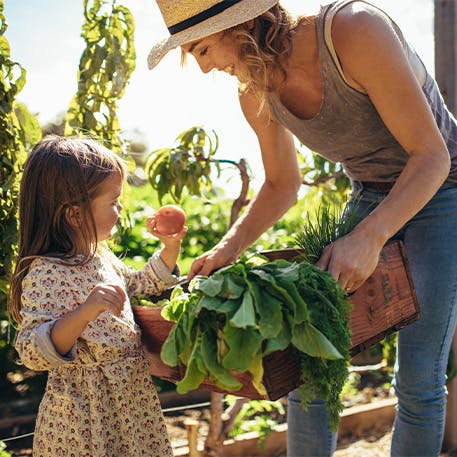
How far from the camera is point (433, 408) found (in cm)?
239

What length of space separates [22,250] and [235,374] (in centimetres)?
80

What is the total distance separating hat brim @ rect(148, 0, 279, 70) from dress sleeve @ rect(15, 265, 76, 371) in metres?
0.74

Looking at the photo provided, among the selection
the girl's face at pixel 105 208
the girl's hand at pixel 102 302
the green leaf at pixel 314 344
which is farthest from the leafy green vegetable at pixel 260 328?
the girl's face at pixel 105 208

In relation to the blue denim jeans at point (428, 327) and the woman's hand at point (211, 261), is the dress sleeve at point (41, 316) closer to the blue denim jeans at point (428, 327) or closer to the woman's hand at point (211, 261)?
the woman's hand at point (211, 261)

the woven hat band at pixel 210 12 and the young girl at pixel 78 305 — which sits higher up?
the woven hat band at pixel 210 12

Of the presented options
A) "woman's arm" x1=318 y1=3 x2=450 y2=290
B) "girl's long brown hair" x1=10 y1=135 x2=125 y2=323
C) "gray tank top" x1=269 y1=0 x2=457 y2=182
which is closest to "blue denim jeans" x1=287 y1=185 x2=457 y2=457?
"gray tank top" x1=269 y1=0 x2=457 y2=182

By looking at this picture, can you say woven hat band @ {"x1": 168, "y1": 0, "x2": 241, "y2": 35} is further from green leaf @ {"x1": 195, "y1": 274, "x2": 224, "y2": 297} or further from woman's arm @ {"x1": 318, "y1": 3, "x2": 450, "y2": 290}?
green leaf @ {"x1": 195, "y1": 274, "x2": 224, "y2": 297}

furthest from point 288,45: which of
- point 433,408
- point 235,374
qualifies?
point 433,408

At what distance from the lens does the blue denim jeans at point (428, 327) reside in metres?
2.36

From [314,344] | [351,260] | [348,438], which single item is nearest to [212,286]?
[314,344]

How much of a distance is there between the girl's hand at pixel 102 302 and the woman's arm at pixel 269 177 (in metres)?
0.78

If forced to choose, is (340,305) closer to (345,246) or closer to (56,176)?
(345,246)

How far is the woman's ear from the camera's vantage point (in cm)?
217

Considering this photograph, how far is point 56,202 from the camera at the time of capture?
2.16 meters
